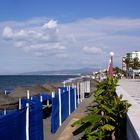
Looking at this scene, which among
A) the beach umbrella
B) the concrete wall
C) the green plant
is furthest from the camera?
the beach umbrella

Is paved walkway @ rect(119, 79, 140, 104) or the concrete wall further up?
the concrete wall

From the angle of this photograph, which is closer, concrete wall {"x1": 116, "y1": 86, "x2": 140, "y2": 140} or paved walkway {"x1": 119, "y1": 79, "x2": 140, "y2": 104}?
concrete wall {"x1": 116, "y1": 86, "x2": 140, "y2": 140}

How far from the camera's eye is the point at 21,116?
1024cm

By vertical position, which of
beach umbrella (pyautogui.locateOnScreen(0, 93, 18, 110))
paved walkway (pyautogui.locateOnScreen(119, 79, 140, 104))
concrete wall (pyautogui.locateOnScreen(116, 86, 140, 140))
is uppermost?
concrete wall (pyautogui.locateOnScreen(116, 86, 140, 140))

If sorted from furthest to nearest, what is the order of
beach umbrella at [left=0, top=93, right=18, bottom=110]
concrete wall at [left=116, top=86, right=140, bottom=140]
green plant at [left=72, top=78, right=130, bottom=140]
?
beach umbrella at [left=0, top=93, right=18, bottom=110]
green plant at [left=72, top=78, right=130, bottom=140]
concrete wall at [left=116, top=86, right=140, bottom=140]

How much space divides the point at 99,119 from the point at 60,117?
1094 centimetres

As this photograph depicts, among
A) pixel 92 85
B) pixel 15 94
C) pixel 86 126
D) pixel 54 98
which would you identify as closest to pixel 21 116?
pixel 86 126

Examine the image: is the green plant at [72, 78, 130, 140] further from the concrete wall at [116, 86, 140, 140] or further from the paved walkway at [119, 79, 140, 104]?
the paved walkway at [119, 79, 140, 104]

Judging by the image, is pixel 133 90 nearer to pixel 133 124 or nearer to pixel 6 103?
pixel 6 103

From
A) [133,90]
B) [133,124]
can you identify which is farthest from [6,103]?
[133,124]

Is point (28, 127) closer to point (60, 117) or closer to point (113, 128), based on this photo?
point (113, 128)

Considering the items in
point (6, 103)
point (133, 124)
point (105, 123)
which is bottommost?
point (6, 103)

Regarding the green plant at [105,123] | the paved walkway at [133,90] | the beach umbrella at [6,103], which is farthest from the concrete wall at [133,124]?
the beach umbrella at [6,103]

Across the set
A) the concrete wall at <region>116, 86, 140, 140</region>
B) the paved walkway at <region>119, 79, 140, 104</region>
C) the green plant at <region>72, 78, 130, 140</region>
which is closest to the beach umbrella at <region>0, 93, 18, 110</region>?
the paved walkway at <region>119, 79, 140, 104</region>
